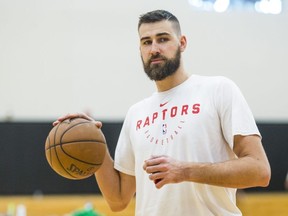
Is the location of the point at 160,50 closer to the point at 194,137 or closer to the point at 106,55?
the point at 194,137

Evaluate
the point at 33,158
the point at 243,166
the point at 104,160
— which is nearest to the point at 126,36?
the point at 33,158

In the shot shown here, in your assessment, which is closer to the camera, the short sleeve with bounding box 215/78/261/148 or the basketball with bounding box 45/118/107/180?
the short sleeve with bounding box 215/78/261/148

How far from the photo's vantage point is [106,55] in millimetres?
8172

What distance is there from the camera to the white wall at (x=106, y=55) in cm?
794

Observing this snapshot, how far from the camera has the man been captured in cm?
235

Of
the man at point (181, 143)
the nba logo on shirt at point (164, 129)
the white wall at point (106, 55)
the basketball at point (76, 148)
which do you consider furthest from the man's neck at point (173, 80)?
the white wall at point (106, 55)

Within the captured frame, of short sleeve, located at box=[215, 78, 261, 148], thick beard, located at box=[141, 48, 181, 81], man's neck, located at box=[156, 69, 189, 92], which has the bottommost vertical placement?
short sleeve, located at box=[215, 78, 261, 148]

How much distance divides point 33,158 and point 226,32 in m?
3.79

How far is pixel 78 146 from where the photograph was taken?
2.72 m

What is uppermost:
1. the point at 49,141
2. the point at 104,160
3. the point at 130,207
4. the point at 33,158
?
the point at 49,141

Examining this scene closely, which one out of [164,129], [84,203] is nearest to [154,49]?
[164,129]

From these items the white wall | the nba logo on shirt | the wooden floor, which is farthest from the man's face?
the white wall

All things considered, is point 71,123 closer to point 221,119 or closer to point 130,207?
point 221,119

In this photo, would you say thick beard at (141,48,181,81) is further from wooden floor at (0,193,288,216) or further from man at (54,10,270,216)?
wooden floor at (0,193,288,216)
